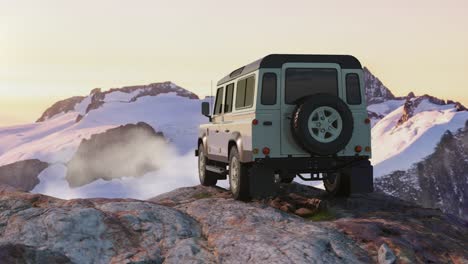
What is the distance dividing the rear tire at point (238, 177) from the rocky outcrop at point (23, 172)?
5320 inches

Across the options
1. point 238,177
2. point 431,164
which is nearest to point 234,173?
point 238,177

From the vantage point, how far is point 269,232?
26.8 ft

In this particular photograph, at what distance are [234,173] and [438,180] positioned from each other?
3296 inches

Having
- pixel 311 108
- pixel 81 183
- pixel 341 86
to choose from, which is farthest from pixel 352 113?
pixel 81 183

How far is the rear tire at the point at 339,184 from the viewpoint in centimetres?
1262

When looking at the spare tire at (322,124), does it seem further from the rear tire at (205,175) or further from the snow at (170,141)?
the snow at (170,141)

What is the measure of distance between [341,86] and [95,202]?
209 inches

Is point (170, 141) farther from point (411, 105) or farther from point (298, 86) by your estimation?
point (298, 86)

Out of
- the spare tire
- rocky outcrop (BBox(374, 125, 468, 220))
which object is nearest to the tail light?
the spare tire

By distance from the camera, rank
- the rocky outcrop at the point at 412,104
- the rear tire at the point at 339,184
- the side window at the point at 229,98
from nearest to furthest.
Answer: the rear tire at the point at 339,184 < the side window at the point at 229,98 < the rocky outcrop at the point at 412,104

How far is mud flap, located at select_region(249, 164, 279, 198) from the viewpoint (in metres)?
11.6

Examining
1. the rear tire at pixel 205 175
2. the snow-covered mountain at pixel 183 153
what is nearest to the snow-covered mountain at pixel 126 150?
the snow-covered mountain at pixel 183 153

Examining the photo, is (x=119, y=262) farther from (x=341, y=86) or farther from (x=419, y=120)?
(x=419, y=120)

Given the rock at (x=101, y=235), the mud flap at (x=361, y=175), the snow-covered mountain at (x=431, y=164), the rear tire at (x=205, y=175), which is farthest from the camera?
the snow-covered mountain at (x=431, y=164)
